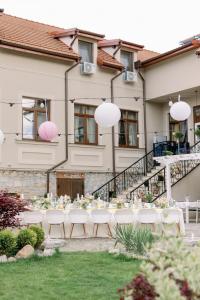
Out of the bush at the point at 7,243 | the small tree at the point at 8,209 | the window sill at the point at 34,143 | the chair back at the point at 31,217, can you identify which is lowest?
the bush at the point at 7,243

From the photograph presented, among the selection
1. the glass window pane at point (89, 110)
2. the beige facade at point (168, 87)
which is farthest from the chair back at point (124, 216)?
the beige facade at point (168, 87)

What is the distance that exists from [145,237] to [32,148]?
32.2ft

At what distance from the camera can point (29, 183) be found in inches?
677

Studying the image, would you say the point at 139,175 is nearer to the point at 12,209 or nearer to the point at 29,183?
the point at 29,183

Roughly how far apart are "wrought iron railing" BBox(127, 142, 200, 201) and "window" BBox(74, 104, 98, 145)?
2514 millimetres

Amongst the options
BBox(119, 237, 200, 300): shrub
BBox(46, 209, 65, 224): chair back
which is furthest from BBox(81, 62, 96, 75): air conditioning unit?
BBox(119, 237, 200, 300): shrub

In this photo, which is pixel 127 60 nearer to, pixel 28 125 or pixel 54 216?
pixel 28 125

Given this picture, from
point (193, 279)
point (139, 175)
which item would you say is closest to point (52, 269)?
point (193, 279)

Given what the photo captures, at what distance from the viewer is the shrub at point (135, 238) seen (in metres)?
8.27

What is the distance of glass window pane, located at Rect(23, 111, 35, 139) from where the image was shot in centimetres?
1762

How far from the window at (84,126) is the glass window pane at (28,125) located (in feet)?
6.04

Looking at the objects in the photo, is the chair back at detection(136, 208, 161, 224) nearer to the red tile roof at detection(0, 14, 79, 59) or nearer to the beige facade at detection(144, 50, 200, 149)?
the beige facade at detection(144, 50, 200, 149)

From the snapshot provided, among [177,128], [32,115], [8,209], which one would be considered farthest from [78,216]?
[177,128]

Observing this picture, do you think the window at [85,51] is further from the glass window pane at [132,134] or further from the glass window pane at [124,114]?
the glass window pane at [132,134]
